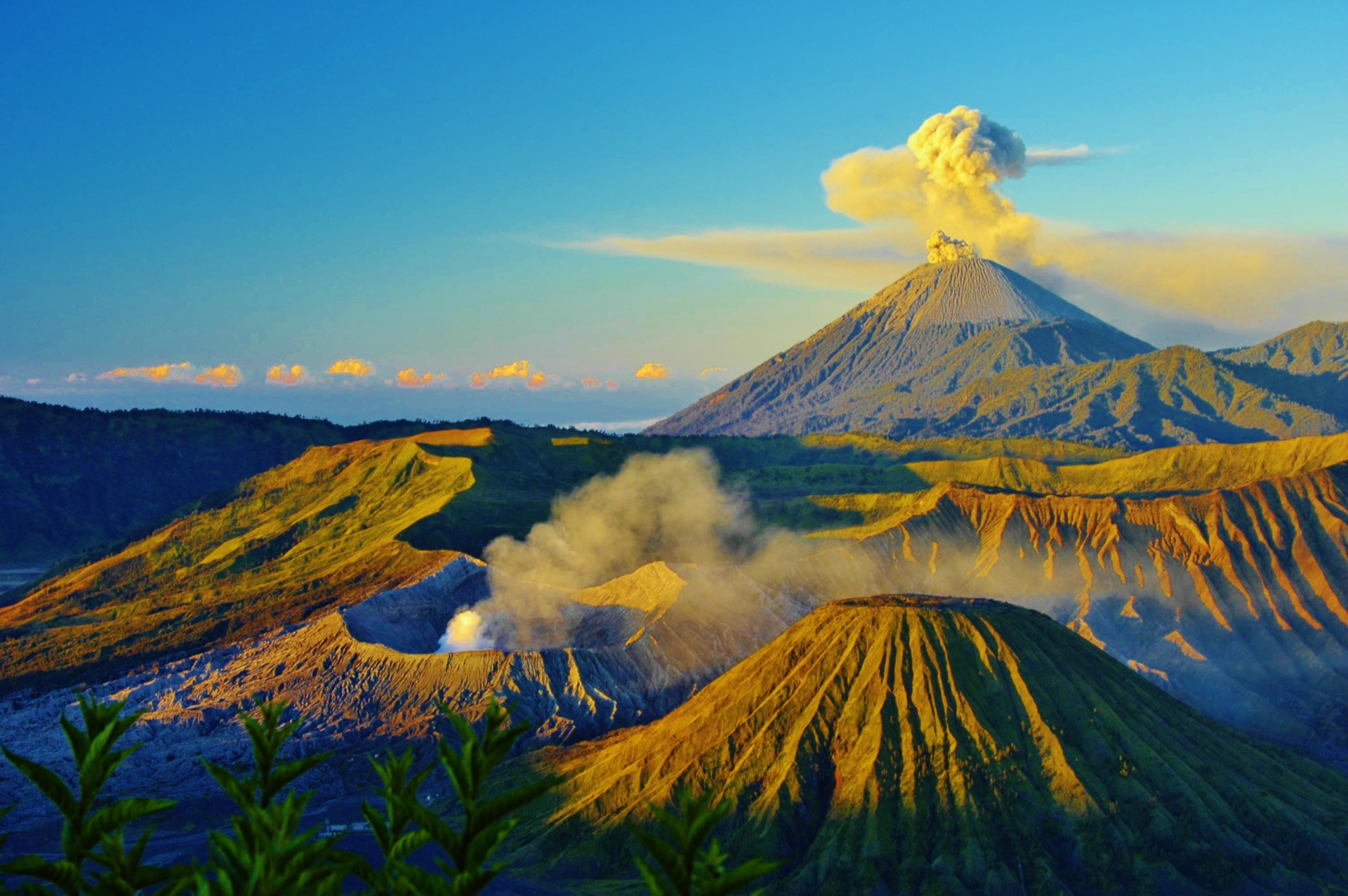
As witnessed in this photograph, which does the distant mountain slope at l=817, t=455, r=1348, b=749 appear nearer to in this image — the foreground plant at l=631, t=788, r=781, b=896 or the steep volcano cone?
the steep volcano cone

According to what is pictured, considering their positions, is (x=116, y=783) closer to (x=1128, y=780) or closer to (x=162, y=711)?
(x=162, y=711)

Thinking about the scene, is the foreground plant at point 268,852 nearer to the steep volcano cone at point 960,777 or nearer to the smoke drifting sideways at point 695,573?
the steep volcano cone at point 960,777

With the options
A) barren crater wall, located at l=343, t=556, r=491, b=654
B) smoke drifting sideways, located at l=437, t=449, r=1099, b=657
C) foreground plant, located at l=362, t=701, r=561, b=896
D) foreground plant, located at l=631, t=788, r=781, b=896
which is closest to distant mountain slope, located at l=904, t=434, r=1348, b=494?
smoke drifting sideways, located at l=437, t=449, r=1099, b=657

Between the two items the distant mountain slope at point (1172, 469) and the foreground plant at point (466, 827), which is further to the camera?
the distant mountain slope at point (1172, 469)

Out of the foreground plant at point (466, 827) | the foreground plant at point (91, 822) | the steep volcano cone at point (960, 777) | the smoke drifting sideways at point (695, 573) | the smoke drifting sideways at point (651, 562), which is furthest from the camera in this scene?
the smoke drifting sideways at point (651, 562)

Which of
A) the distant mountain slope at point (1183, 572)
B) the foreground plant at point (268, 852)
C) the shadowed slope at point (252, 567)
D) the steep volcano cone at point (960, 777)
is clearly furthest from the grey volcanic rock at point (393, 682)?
the foreground plant at point (268, 852)

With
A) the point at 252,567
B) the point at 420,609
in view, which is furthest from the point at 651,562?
the point at 252,567

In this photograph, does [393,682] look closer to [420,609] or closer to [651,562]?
[420,609]
